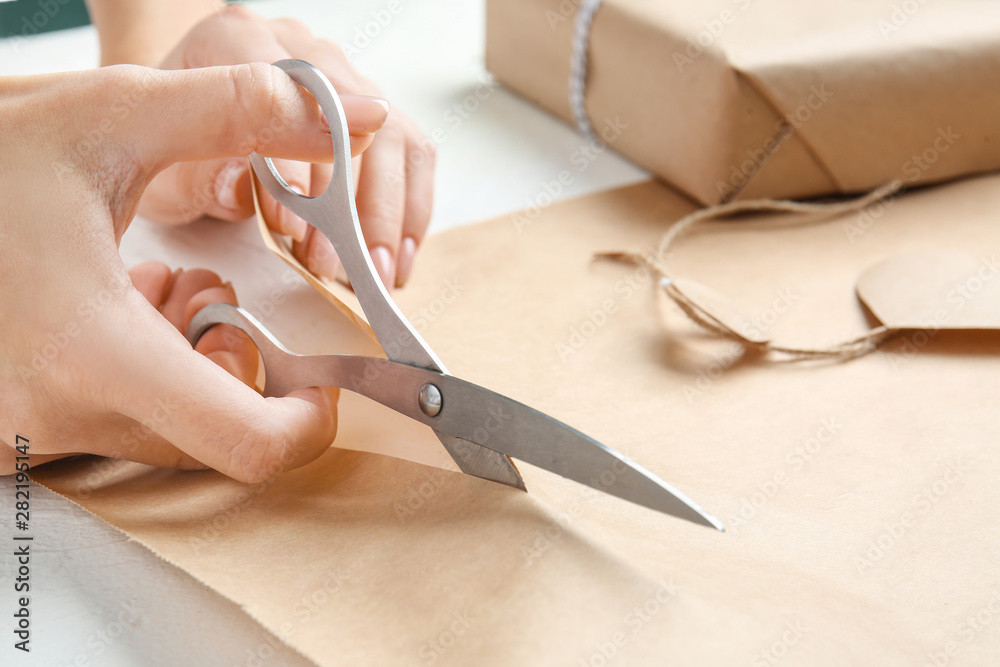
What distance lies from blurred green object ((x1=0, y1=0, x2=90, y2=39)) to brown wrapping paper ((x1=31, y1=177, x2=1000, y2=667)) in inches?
49.6

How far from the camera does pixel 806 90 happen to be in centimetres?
76

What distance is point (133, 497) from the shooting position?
48 cm

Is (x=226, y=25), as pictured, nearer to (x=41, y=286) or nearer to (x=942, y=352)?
(x=41, y=286)

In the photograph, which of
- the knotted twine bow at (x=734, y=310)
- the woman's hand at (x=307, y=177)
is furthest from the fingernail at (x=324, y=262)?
the knotted twine bow at (x=734, y=310)

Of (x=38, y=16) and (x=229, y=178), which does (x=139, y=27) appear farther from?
(x=38, y=16)

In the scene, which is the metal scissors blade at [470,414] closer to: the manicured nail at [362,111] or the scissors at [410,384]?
the scissors at [410,384]

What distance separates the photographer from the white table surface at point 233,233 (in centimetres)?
41

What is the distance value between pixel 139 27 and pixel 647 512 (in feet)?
2.36

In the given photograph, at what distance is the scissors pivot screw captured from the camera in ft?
1.41

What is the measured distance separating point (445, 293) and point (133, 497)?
30cm

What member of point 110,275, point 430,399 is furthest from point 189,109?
point 430,399

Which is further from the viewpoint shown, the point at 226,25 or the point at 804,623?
the point at 226,25

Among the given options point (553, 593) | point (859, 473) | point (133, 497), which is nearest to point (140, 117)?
point (133, 497)

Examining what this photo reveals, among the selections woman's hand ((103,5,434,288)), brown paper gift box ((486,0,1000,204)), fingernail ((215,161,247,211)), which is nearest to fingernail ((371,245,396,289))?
woman's hand ((103,5,434,288))
